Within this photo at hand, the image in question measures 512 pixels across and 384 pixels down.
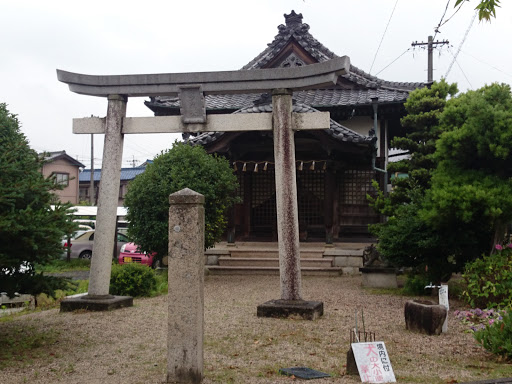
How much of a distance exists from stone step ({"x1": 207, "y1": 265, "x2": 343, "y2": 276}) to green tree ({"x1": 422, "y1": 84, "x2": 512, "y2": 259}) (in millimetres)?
5754

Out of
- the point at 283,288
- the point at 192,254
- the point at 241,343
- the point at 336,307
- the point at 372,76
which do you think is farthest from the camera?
the point at 372,76

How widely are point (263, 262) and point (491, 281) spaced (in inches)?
341

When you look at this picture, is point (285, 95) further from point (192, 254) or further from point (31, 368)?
point (31, 368)

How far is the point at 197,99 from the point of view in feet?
31.9

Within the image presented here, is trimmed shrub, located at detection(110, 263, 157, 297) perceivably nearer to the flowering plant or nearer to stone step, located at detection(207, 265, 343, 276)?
stone step, located at detection(207, 265, 343, 276)

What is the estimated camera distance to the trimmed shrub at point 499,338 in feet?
20.0

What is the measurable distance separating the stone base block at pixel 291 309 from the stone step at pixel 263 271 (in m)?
6.92

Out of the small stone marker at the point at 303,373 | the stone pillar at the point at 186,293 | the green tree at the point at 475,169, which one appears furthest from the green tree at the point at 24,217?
the green tree at the point at 475,169

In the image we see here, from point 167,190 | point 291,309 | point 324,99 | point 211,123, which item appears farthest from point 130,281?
point 324,99

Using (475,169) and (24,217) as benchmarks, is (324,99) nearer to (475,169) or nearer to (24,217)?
(475,169)

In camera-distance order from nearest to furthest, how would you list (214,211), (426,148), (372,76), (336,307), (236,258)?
1. (336,307)
2. (426,148)
3. (214,211)
4. (236,258)
5. (372,76)

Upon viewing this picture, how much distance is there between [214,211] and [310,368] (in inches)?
362

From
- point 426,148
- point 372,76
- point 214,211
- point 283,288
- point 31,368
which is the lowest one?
point 31,368

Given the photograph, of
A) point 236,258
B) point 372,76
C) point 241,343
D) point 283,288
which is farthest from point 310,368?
point 372,76
